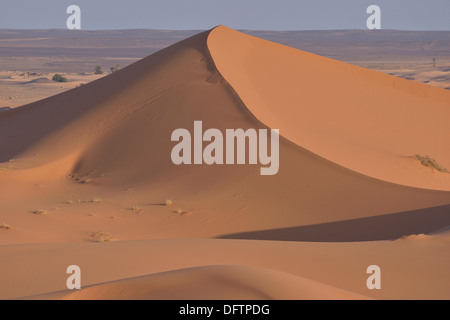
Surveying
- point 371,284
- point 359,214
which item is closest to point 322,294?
point 371,284

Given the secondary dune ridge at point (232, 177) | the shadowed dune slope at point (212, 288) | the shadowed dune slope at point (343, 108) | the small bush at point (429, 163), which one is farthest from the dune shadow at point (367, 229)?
the shadowed dune slope at point (212, 288)

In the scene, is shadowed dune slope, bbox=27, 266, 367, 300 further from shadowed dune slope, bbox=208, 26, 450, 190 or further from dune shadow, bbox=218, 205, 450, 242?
shadowed dune slope, bbox=208, 26, 450, 190

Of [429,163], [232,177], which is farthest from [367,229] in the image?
[429,163]

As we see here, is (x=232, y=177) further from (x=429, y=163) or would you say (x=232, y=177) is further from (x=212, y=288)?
(x=212, y=288)

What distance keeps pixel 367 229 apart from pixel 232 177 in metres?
3.57

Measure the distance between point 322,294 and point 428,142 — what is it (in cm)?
1565

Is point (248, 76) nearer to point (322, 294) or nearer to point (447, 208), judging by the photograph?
point (447, 208)

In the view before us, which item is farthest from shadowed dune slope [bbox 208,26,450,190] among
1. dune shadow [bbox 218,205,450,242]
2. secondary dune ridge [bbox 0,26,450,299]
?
dune shadow [bbox 218,205,450,242]

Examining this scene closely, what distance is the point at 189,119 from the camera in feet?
58.1

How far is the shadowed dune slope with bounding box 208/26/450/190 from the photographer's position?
16750 millimetres

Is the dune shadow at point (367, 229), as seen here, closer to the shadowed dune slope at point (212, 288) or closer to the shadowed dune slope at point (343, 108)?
the shadowed dune slope at point (343, 108)

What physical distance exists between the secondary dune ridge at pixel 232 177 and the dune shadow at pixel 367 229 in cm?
4

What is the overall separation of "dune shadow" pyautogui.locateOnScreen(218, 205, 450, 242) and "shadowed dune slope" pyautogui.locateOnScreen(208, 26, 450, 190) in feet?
6.75
